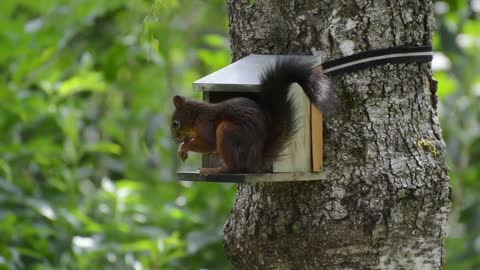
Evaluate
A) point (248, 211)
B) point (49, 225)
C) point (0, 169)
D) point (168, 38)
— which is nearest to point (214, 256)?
point (49, 225)

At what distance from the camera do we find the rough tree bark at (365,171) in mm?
2422

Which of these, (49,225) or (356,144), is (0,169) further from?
(356,144)

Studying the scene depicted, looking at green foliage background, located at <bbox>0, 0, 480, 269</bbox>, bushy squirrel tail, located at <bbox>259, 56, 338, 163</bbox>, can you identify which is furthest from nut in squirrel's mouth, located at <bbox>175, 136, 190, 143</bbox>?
green foliage background, located at <bbox>0, 0, 480, 269</bbox>

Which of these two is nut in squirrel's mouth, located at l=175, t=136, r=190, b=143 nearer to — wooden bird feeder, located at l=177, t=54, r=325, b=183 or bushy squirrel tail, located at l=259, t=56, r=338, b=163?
wooden bird feeder, located at l=177, t=54, r=325, b=183

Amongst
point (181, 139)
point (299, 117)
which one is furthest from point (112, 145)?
point (299, 117)

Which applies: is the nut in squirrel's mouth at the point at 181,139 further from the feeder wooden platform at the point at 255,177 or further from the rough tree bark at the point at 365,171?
the rough tree bark at the point at 365,171

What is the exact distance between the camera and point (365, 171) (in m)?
2.44

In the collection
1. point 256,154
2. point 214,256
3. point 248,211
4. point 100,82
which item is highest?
point 100,82

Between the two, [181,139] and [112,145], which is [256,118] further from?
[112,145]

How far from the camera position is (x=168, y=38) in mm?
5730

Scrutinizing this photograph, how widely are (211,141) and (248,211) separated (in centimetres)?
25

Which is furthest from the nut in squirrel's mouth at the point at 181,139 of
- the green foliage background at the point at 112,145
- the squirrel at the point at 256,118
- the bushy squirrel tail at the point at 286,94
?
the green foliage background at the point at 112,145

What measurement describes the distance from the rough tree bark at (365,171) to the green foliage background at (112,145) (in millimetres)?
1793

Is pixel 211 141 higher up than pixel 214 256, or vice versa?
pixel 211 141
